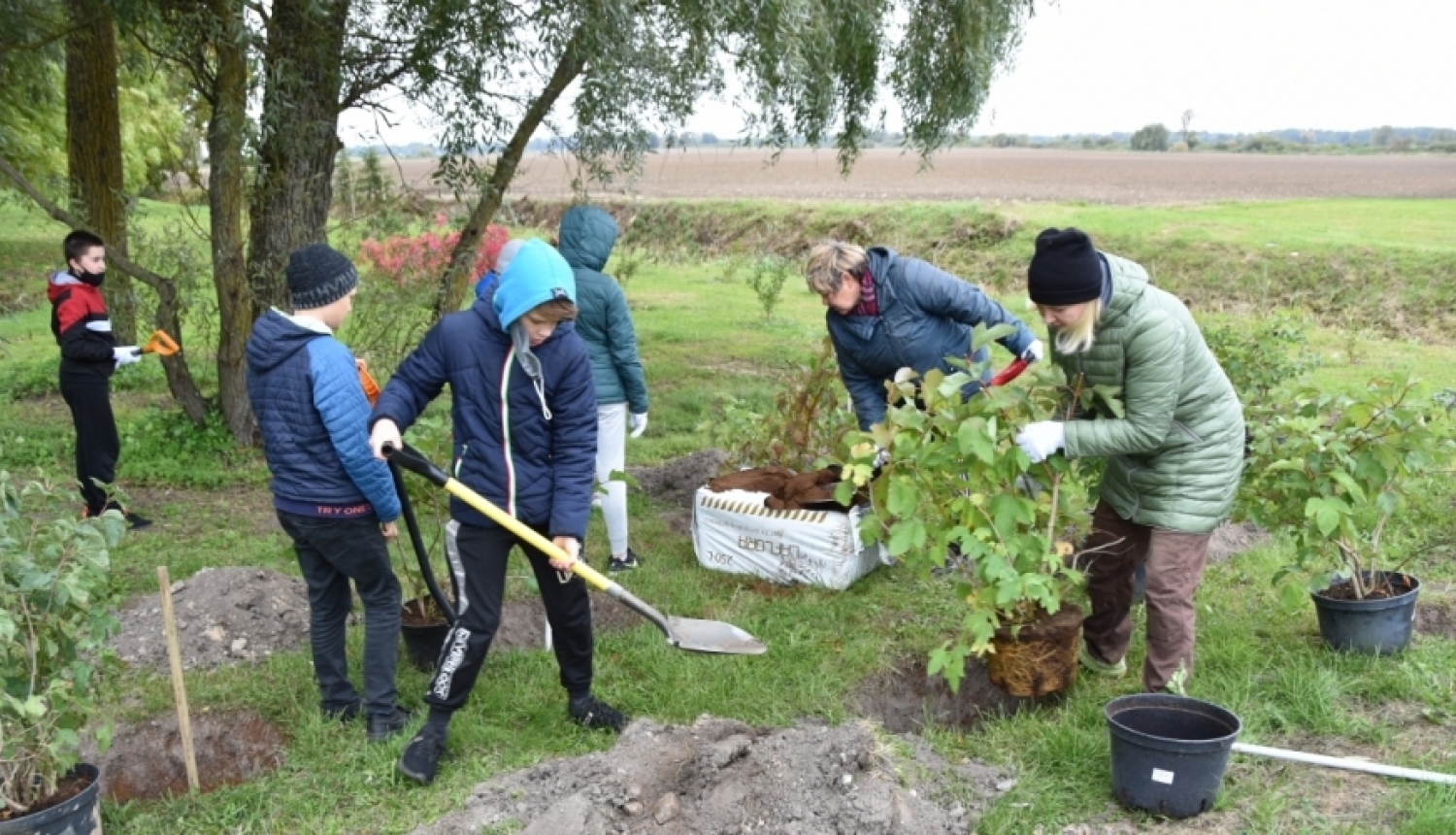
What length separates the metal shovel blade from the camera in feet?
14.8

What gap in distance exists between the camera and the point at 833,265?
17.1ft

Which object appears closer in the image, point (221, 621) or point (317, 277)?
point (317, 277)

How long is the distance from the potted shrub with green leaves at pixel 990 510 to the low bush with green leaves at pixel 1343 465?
2.98ft

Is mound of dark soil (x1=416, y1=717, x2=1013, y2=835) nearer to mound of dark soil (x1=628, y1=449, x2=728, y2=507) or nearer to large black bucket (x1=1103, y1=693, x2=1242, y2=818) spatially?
large black bucket (x1=1103, y1=693, x2=1242, y2=818)

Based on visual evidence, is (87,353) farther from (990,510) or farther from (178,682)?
(990,510)

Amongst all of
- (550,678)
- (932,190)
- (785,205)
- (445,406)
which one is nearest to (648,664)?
(550,678)

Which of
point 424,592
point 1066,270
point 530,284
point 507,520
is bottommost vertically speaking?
point 424,592

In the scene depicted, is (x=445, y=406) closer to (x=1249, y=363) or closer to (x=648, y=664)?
(x=648, y=664)

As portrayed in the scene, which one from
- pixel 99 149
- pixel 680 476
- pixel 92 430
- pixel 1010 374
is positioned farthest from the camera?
pixel 99 149

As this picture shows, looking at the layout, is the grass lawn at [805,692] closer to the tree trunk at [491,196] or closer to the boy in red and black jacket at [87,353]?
the boy in red and black jacket at [87,353]

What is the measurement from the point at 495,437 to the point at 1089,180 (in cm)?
4021

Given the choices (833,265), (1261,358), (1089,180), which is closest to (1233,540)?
(1261,358)

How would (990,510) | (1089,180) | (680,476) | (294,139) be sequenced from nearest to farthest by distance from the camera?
(990,510)
(294,139)
(680,476)
(1089,180)

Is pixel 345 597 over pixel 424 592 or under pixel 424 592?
over
